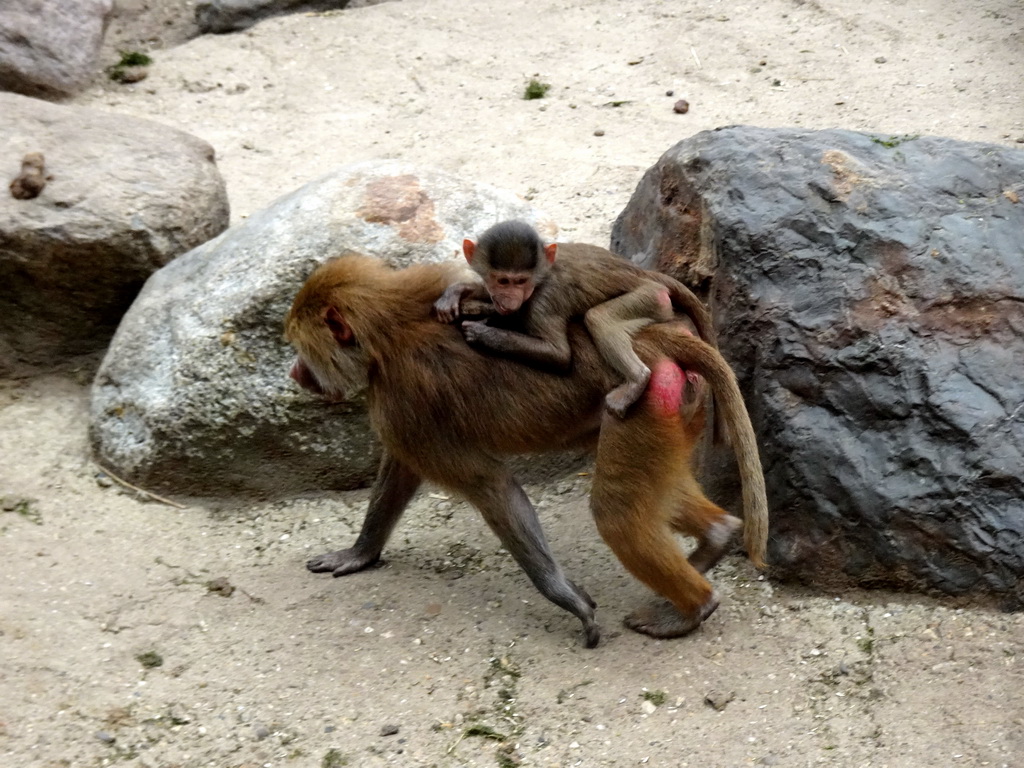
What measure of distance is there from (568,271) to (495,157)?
12.9ft

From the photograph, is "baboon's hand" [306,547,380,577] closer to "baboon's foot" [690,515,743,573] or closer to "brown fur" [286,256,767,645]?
"brown fur" [286,256,767,645]

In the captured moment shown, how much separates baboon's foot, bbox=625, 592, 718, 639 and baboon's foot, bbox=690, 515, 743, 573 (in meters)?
0.23

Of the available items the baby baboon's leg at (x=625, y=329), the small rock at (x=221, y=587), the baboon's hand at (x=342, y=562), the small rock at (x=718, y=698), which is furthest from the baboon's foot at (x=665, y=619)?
the small rock at (x=221, y=587)

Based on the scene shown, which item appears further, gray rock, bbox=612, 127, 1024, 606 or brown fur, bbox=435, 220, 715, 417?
gray rock, bbox=612, 127, 1024, 606

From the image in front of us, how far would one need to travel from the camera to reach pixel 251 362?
5465 mm

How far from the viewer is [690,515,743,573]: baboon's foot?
15.0ft

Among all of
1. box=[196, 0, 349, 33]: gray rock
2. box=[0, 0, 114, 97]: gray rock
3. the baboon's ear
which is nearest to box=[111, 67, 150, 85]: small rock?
box=[0, 0, 114, 97]: gray rock

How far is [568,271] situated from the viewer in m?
4.41

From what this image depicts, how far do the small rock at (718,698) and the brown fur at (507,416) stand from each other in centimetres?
37

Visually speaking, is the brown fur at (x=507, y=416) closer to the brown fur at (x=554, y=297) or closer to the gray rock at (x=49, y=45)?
the brown fur at (x=554, y=297)

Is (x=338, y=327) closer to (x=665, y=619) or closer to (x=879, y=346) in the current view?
(x=665, y=619)

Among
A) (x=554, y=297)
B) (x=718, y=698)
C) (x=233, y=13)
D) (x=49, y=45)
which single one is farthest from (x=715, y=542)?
(x=233, y=13)

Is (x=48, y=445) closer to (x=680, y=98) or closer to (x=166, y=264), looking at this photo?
(x=166, y=264)

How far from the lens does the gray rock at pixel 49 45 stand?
28.8 feet
